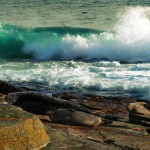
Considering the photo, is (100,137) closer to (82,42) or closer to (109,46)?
(109,46)

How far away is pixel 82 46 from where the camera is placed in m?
30.6

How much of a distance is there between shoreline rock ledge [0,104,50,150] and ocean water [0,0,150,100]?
10.3m

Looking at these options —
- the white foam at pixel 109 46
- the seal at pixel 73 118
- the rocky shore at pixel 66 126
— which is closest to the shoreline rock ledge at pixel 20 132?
the rocky shore at pixel 66 126

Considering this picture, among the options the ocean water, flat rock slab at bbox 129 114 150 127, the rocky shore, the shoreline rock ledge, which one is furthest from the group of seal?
the ocean water

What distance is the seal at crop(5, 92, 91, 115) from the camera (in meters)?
9.59

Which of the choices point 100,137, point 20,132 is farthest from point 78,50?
point 20,132

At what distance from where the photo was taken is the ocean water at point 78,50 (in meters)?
16.5

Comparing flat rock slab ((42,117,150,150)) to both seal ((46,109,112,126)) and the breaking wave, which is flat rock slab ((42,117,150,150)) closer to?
seal ((46,109,112,126))

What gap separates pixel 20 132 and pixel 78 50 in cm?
2568

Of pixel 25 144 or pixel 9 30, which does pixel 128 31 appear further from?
pixel 25 144

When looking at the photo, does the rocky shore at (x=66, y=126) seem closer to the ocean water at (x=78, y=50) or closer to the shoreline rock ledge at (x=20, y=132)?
the shoreline rock ledge at (x=20, y=132)

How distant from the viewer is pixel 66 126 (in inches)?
266

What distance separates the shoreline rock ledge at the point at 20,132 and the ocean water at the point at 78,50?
10.3 m

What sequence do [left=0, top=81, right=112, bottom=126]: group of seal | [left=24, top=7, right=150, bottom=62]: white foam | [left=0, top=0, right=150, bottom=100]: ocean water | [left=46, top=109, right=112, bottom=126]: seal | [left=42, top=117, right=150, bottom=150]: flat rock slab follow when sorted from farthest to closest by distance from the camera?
[left=24, top=7, right=150, bottom=62]: white foam
[left=0, top=0, right=150, bottom=100]: ocean water
[left=0, top=81, right=112, bottom=126]: group of seal
[left=46, top=109, right=112, bottom=126]: seal
[left=42, top=117, right=150, bottom=150]: flat rock slab
